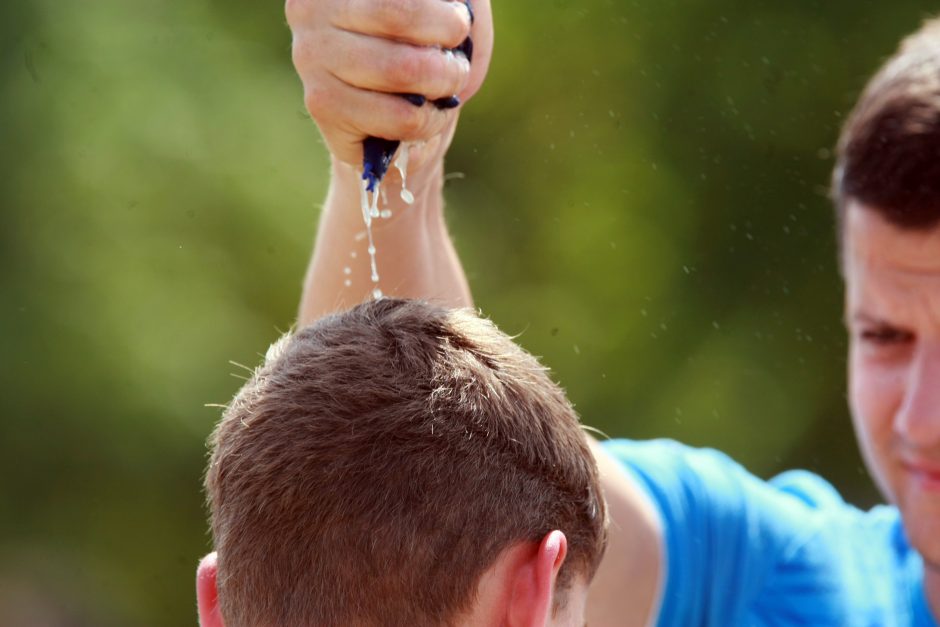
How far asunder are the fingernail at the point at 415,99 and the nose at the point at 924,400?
1586 mm

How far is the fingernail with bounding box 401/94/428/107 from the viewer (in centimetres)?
216

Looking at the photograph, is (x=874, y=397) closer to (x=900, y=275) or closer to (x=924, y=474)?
(x=924, y=474)

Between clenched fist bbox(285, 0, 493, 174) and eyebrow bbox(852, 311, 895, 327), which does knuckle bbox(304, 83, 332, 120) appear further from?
eyebrow bbox(852, 311, 895, 327)

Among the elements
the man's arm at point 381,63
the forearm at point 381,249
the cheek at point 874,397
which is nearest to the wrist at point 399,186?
the forearm at point 381,249

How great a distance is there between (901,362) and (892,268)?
252 millimetres

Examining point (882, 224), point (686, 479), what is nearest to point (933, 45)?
point (882, 224)

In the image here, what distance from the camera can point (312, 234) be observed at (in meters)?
8.71

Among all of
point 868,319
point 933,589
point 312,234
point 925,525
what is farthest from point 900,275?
point 312,234

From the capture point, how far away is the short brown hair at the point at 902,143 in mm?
3018

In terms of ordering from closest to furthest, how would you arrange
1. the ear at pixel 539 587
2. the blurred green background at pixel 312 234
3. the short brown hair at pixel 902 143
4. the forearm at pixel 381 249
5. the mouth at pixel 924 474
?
the ear at pixel 539 587 → the forearm at pixel 381 249 → the short brown hair at pixel 902 143 → the mouth at pixel 924 474 → the blurred green background at pixel 312 234

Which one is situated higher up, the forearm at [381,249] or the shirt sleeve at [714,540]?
the forearm at [381,249]

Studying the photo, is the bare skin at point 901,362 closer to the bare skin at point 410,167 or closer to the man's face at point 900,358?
the man's face at point 900,358

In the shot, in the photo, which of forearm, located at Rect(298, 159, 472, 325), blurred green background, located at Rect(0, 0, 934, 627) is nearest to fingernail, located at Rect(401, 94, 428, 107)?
forearm, located at Rect(298, 159, 472, 325)

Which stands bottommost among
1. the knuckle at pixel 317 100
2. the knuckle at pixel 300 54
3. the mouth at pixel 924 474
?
the mouth at pixel 924 474
